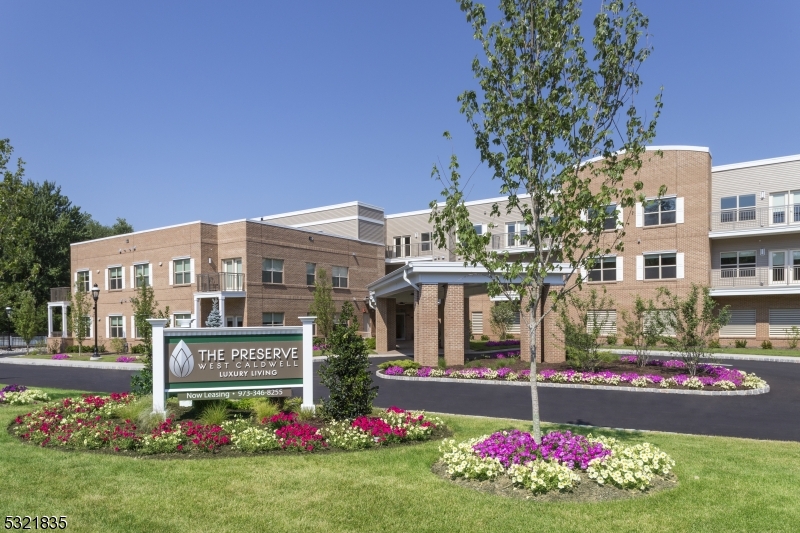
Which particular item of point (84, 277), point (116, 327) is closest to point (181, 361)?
point (116, 327)

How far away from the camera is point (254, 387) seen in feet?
37.2

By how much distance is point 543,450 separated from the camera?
772cm

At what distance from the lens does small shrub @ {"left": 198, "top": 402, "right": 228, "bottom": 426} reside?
1038cm

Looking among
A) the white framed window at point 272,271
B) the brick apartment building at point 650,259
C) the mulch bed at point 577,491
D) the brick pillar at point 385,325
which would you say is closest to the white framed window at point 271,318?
the brick apartment building at point 650,259

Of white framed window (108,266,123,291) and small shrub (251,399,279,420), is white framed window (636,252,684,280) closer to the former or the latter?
small shrub (251,399,279,420)

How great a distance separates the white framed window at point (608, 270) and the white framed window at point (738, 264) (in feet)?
18.3

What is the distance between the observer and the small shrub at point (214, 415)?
10.4 m

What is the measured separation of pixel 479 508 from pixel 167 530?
320 cm

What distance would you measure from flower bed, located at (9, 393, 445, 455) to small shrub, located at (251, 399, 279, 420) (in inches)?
9.3

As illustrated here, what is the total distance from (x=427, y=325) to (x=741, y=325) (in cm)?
2150

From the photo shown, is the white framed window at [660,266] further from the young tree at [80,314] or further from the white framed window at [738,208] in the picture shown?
the young tree at [80,314]

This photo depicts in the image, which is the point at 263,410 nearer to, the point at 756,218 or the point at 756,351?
the point at 756,351

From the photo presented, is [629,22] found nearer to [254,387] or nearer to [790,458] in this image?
[790,458]

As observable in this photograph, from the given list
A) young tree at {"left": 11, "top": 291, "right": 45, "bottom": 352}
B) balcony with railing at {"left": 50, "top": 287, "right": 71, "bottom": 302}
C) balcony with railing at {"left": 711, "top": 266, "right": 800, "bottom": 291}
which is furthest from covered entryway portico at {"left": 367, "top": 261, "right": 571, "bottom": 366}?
balcony with railing at {"left": 50, "top": 287, "right": 71, "bottom": 302}
